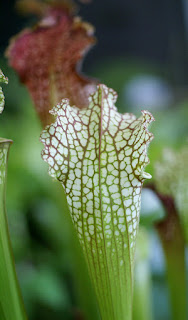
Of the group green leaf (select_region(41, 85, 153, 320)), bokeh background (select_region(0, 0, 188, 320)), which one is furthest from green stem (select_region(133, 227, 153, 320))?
green leaf (select_region(41, 85, 153, 320))

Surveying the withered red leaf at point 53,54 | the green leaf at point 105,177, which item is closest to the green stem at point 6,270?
the green leaf at point 105,177

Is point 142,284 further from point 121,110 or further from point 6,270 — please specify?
point 121,110

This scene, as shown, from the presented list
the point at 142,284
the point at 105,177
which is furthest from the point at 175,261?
the point at 105,177

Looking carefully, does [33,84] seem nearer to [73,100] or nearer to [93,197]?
[73,100]

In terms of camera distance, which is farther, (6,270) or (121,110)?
(121,110)

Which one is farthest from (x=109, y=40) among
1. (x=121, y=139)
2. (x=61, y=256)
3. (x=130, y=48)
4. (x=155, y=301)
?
(x=121, y=139)

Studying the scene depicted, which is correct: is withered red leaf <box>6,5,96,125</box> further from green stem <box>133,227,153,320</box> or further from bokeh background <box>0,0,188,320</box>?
green stem <box>133,227,153,320</box>

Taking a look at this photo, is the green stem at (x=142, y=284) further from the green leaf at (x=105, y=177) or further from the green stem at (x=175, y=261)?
the green leaf at (x=105, y=177)
